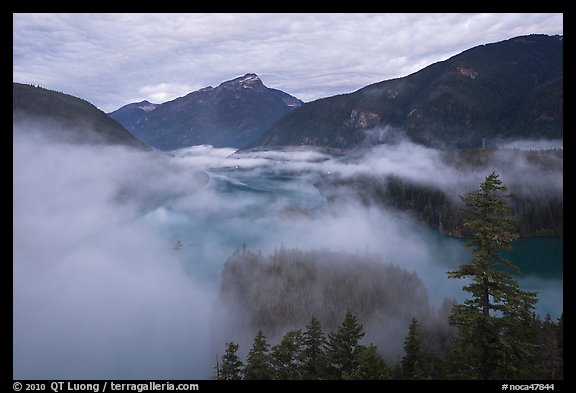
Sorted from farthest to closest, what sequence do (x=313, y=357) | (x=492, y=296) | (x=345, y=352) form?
(x=313, y=357)
(x=345, y=352)
(x=492, y=296)

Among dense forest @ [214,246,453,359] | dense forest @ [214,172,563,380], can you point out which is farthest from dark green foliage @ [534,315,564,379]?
dense forest @ [214,246,453,359]

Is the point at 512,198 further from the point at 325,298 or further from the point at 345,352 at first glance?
the point at 345,352

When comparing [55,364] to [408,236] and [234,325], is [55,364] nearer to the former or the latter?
[234,325]

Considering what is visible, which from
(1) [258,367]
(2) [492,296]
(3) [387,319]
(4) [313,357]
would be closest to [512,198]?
(3) [387,319]

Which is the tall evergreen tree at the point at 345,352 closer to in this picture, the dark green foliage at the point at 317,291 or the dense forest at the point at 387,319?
the dense forest at the point at 387,319

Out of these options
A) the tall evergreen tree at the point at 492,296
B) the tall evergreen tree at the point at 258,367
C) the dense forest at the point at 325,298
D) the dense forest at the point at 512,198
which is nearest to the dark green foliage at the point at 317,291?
the dense forest at the point at 325,298
